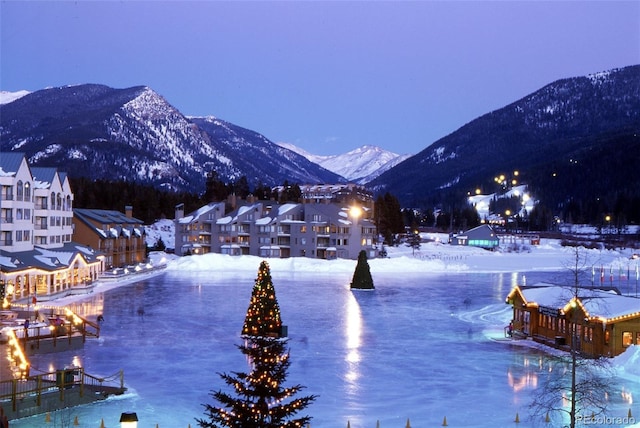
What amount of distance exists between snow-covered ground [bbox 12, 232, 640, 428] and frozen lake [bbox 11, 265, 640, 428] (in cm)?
6

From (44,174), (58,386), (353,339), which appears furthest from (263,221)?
(58,386)

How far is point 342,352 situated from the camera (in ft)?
98.0

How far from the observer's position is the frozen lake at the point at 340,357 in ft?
68.1

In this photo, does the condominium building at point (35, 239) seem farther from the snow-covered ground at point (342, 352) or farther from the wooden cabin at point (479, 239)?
the wooden cabin at point (479, 239)

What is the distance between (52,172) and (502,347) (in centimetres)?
4758

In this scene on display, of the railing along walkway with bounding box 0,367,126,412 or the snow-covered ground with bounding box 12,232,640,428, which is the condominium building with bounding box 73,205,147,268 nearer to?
the snow-covered ground with bounding box 12,232,640,428

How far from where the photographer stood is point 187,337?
109 ft

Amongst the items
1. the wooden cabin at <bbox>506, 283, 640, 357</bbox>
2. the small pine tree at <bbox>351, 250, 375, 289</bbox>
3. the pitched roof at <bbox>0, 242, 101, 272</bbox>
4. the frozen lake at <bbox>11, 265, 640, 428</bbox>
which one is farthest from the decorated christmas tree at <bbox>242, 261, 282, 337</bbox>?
the small pine tree at <bbox>351, 250, 375, 289</bbox>

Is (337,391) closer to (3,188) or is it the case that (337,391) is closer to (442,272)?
(3,188)

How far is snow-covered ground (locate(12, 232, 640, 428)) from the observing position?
21.1 metres

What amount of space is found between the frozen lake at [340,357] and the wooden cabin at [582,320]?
1.86 metres

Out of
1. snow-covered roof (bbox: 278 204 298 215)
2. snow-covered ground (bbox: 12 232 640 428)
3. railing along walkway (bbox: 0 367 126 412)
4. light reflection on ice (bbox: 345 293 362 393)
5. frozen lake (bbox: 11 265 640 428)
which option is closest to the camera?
railing along walkway (bbox: 0 367 126 412)

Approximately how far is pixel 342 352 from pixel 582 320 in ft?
34.8

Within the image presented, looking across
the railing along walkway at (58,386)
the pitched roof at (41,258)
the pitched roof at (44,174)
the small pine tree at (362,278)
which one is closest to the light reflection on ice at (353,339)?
the small pine tree at (362,278)
